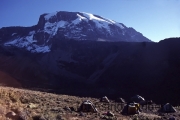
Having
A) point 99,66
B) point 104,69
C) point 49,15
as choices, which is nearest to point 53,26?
point 49,15

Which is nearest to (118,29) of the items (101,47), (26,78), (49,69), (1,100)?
(101,47)

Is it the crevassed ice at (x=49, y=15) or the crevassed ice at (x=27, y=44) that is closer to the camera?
the crevassed ice at (x=27, y=44)

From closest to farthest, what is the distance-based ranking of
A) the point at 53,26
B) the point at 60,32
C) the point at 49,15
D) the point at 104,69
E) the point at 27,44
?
the point at 104,69 < the point at 60,32 < the point at 27,44 < the point at 53,26 < the point at 49,15

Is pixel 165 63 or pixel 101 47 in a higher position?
pixel 101 47

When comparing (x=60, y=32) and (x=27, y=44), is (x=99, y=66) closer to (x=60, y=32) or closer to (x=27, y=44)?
(x=60, y=32)

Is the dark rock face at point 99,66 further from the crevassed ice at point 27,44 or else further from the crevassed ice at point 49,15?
the crevassed ice at point 49,15

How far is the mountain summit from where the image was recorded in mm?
122438

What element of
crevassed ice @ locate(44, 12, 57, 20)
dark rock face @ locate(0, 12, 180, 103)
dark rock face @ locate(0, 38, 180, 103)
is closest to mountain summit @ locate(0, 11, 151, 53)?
crevassed ice @ locate(44, 12, 57, 20)

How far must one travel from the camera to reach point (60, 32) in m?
125

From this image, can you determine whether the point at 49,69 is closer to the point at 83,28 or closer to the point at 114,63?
the point at 114,63

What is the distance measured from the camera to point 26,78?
73750mm

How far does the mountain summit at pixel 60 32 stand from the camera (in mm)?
122438

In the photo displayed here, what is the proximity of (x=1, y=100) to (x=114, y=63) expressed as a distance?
55698 millimetres

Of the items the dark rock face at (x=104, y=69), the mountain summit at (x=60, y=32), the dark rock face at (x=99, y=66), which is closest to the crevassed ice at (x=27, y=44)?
the mountain summit at (x=60, y=32)
